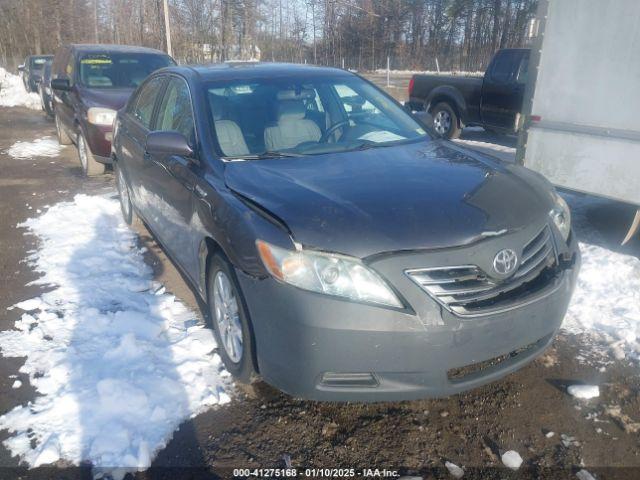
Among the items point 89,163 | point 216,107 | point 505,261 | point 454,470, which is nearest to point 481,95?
point 89,163

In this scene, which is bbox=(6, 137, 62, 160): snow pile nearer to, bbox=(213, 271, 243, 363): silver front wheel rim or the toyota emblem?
bbox=(213, 271, 243, 363): silver front wheel rim

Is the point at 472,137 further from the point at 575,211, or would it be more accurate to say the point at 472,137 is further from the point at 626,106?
the point at 626,106

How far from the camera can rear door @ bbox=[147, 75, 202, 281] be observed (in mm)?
3494

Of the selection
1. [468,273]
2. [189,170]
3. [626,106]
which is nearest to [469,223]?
[468,273]

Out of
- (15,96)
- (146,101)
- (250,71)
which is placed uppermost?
(250,71)

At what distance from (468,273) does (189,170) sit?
1916mm

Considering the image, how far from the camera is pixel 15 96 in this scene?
2344 cm

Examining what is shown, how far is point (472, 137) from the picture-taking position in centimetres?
1220

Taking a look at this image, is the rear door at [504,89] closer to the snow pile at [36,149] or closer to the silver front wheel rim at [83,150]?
the silver front wheel rim at [83,150]

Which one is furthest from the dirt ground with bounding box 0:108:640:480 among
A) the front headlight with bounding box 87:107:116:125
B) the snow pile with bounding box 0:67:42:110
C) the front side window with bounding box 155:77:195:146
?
the snow pile with bounding box 0:67:42:110

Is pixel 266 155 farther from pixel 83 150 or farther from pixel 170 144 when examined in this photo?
pixel 83 150

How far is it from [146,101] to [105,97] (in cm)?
379

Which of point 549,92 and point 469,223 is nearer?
point 469,223

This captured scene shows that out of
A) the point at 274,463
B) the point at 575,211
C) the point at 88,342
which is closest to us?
the point at 274,463
